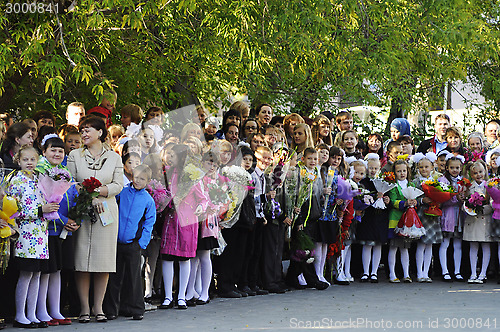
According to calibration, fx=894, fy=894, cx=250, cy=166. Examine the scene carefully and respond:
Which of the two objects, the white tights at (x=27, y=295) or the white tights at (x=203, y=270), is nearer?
the white tights at (x=27, y=295)

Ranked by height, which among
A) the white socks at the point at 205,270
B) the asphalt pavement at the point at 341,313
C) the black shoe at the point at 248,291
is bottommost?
the asphalt pavement at the point at 341,313

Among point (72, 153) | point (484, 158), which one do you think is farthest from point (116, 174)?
point (484, 158)

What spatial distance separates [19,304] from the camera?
28.5 feet

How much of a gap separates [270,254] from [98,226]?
9.88 feet

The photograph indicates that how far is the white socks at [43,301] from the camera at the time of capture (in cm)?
882

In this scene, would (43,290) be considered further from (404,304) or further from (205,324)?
(404,304)

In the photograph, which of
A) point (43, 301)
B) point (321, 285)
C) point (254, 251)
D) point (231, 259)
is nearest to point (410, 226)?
point (321, 285)

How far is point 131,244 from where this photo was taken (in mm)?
9547

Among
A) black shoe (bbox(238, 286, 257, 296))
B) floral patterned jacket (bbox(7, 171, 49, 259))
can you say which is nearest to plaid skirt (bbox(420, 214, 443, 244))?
black shoe (bbox(238, 286, 257, 296))

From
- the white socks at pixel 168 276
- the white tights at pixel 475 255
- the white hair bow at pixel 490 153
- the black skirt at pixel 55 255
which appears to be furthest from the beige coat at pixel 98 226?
the white hair bow at pixel 490 153

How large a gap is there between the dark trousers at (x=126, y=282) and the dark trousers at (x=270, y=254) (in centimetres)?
243

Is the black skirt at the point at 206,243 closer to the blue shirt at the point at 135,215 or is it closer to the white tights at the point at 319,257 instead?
the blue shirt at the point at 135,215

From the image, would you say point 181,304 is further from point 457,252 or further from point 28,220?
point 457,252

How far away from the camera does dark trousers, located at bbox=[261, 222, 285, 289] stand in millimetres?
11586
